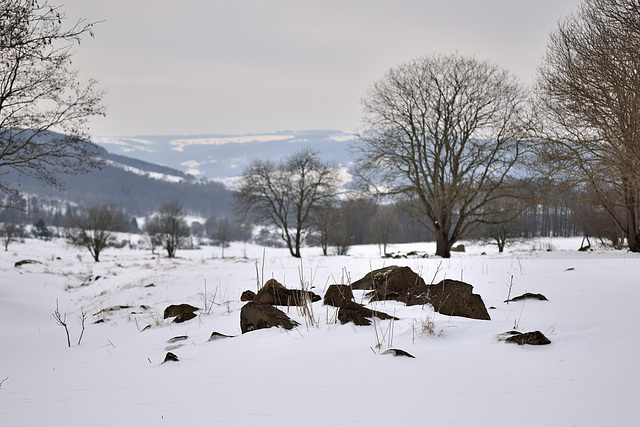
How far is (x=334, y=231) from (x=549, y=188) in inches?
1662

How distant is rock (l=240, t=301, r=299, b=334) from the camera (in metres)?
4.55

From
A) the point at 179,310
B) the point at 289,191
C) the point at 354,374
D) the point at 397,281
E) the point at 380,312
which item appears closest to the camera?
the point at 354,374

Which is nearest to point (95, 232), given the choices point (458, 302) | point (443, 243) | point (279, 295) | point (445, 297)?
point (443, 243)

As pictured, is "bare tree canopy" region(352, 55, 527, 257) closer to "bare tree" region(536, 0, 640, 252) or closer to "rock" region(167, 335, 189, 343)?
"bare tree" region(536, 0, 640, 252)

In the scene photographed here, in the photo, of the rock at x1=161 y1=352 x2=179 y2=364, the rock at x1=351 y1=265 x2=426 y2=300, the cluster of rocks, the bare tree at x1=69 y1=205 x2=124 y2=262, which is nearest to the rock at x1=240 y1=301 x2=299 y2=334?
the cluster of rocks

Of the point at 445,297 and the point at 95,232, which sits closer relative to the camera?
the point at 445,297

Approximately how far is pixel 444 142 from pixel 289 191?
51.5 feet

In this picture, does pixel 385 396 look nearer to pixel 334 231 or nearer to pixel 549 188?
pixel 549 188

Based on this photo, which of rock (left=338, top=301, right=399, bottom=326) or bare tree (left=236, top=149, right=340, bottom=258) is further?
bare tree (left=236, top=149, right=340, bottom=258)

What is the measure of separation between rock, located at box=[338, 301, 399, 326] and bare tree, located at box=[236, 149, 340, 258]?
27.9 metres

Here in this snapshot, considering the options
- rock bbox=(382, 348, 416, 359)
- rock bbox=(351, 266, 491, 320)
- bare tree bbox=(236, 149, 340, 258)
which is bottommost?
rock bbox=(382, 348, 416, 359)

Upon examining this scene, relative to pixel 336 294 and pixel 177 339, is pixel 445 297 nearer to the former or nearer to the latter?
pixel 336 294

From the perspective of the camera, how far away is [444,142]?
21.1 meters

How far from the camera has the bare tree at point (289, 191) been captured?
3272 cm
